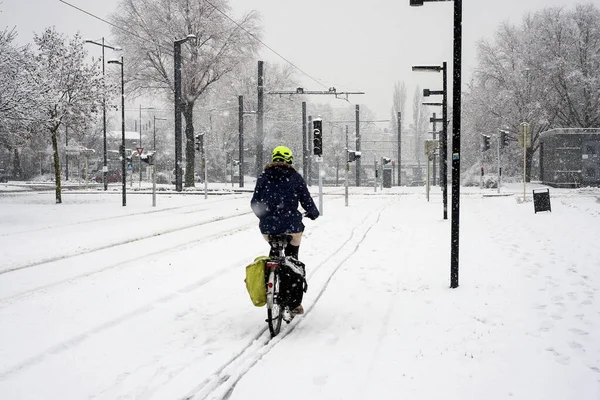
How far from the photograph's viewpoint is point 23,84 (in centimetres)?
1728

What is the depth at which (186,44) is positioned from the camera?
117ft

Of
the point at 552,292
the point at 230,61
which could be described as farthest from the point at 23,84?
the point at 230,61

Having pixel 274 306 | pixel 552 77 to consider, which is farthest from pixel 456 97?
pixel 552 77

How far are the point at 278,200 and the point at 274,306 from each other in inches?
42.9

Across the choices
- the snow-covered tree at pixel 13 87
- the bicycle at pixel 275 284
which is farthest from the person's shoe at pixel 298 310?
the snow-covered tree at pixel 13 87

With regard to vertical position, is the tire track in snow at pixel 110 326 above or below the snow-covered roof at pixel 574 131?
below

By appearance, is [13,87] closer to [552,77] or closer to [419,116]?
[552,77]

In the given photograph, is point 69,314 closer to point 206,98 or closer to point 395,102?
point 206,98

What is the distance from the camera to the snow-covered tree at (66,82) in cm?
2225

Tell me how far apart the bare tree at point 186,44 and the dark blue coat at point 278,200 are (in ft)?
100

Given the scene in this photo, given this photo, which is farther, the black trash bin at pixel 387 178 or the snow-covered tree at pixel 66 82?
the black trash bin at pixel 387 178

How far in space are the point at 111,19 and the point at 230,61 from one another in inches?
357

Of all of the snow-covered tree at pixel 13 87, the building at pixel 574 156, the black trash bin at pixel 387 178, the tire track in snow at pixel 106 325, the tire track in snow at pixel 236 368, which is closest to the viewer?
the tire track in snow at pixel 236 368

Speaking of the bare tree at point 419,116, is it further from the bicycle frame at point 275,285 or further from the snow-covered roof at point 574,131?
the bicycle frame at point 275,285
